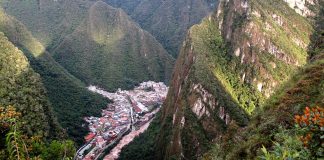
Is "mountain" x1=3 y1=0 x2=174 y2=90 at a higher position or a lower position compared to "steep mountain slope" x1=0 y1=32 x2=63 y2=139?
higher

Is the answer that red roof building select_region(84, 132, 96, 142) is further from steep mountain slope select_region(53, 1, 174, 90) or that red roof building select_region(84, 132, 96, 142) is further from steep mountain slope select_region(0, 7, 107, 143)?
steep mountain slope select_region(53, 1, 174, 90)

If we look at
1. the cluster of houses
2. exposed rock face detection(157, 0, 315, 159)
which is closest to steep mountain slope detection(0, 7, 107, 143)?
the cluster of houses

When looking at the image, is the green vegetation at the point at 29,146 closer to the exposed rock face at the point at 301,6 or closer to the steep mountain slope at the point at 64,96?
the steep mountain slope at the point at 64,96

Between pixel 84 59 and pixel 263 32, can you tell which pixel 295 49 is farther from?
pixel 84 59

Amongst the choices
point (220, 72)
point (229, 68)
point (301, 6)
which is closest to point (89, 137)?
point (220, 72)

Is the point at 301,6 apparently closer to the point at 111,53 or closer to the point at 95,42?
the point at 111,53

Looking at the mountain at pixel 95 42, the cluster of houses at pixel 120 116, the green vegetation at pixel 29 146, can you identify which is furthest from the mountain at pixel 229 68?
the mountain at pixel 95 42
